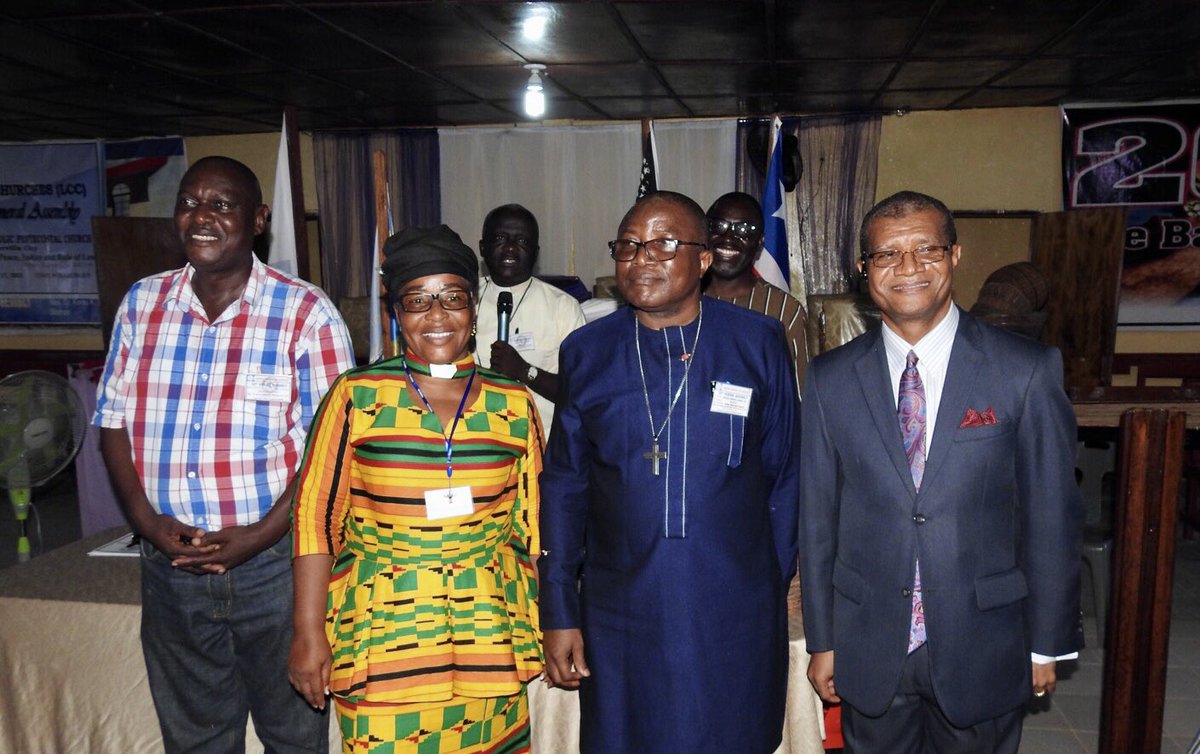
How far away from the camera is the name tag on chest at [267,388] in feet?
7.48

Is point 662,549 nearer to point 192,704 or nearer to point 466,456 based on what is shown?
point 466,456

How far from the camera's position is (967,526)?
1.87 metres

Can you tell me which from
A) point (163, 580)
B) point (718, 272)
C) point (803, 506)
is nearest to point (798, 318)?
point (718, 272)

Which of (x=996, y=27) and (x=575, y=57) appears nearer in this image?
(x=996, y=27)

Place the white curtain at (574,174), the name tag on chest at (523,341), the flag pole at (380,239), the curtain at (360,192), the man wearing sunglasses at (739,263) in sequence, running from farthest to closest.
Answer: the curtain at (360,192) < the white curtain at (574,174) < the name tag on chest at (523,341) < the man wearing sunglasses at (739,263) < the flag pole at (380,239)

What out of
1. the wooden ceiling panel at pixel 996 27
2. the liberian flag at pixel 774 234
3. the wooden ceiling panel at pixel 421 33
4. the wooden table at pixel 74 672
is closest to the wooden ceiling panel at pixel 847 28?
the wooden ceiling panel at pixel 996 27

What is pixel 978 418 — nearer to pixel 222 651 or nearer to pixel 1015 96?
pixel 222 651

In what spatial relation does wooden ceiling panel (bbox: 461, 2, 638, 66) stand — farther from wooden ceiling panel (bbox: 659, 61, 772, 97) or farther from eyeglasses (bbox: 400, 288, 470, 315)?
eyeglasses (bbox: 400, 288, 470, 315)

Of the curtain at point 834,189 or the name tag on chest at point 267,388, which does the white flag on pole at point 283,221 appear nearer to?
the name tag on chest at point 267,388

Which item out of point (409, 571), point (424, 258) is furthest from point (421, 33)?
point (409, 571)

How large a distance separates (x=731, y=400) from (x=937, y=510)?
1.65 feet

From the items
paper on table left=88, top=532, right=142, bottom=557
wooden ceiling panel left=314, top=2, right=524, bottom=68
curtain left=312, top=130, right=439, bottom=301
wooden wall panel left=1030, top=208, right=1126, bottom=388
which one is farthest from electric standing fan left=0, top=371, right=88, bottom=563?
wooden wall panel left=1030, top=208, right=1126, bottom=388

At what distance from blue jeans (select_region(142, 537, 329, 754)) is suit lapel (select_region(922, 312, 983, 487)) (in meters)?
1.65

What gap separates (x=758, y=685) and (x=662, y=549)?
405 millimetres
